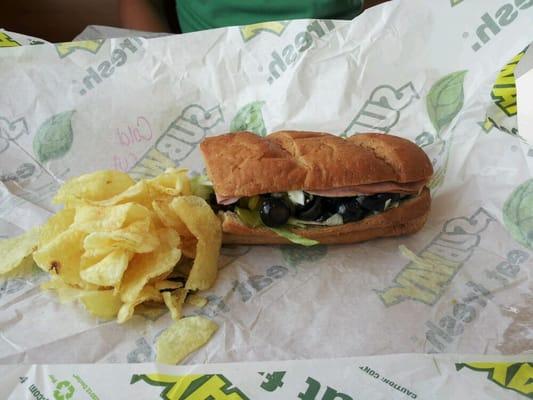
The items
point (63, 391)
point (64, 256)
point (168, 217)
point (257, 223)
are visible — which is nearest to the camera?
point (63, 391)

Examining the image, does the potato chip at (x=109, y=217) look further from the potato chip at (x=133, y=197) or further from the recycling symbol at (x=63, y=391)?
the recycling symbol at (x=63, y=391)

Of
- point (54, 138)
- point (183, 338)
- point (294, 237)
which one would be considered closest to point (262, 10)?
point (54, 138)

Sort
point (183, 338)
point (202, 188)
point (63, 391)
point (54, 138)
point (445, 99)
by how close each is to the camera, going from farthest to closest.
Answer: point (54, 138) < point (445, 99) < point (202, 188) < point (183, 338) < point (63, 391)

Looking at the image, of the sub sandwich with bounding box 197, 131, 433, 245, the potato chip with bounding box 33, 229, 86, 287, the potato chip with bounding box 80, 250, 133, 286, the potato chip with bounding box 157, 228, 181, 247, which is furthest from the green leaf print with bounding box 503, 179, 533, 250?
the potato chip with bounding box 33, 229, 86, 287

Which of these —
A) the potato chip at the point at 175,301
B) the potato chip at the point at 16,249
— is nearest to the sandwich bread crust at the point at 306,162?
the potato chip at the point at 175,301

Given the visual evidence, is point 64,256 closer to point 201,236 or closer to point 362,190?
point 201,236
